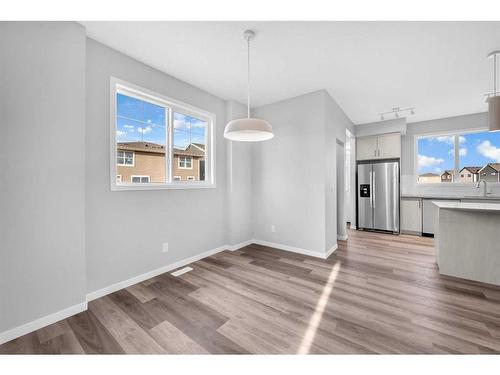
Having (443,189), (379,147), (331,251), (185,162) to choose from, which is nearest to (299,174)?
(331,251)

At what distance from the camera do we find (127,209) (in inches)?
98.7

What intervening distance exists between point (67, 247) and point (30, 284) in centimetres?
35

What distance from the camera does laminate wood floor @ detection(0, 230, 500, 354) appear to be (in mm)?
1594

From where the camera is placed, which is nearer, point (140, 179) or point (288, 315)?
point (288, 315)

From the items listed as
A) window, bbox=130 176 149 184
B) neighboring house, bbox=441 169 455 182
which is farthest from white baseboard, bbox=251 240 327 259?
neighboring house, bbox=441 169 455 182

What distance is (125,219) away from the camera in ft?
8.17

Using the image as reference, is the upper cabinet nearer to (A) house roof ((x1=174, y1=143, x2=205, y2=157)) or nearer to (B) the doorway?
(B) the doorway

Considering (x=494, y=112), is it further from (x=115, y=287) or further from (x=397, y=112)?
(x=115, y=287)

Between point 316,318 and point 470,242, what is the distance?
7.78 feet

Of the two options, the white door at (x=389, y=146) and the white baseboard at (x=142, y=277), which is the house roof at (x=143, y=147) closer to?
the white baseboard at (x=142, y=277)

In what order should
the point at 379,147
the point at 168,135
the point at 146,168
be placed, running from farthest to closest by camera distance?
the point at 379,147
the point at 168,135
the point at 146,168
